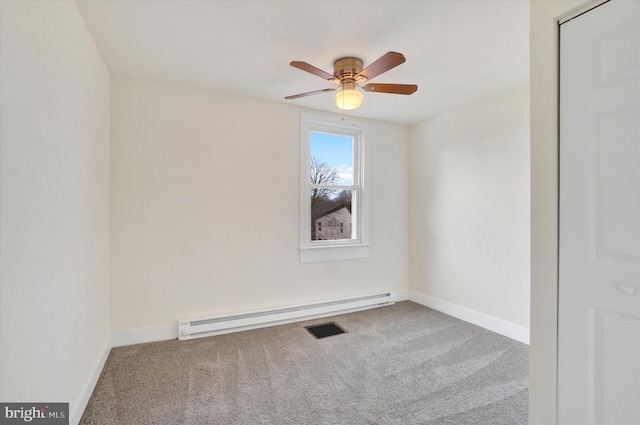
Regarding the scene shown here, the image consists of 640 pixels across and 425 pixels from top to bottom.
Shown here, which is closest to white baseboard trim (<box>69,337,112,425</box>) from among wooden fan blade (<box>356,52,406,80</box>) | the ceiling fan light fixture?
the ceiling fan light fixture

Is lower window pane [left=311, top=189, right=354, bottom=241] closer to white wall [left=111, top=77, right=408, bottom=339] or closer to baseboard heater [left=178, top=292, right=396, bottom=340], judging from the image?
white wall [left=111, top=77, right=408, bottom=339]

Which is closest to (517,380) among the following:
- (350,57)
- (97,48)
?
(350,57)

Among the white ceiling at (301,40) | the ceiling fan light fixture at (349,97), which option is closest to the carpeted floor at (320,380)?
the ceiling fan light fixture at (349,97)

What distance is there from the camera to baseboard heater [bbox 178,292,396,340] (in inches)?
110

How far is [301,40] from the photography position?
2049mm

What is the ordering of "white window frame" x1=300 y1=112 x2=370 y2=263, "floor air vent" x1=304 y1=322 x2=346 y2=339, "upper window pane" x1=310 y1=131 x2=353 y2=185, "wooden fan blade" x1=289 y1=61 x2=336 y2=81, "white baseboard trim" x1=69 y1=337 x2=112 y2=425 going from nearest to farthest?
"white baseboard trim" x1=69 y1=337 x2=112 y2=425 → "wooden fan blade" x1=289 y1=61 x2=336 y2=81 → "floor air vent" x1=304 y1=322 x2=346 y2=339 → "white window frame" x1=300 y1=112 x2=370 y2=263 → "upper window pane" x1=310 y1=131 x2=353 y2=185
